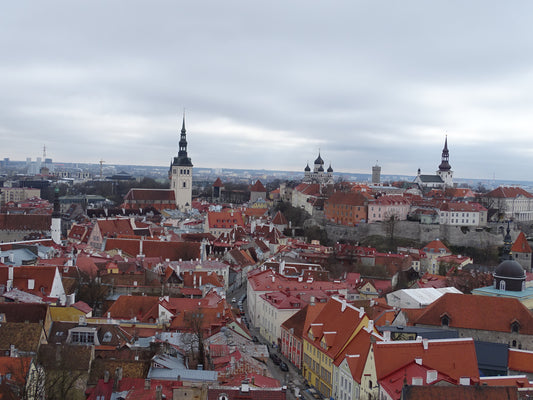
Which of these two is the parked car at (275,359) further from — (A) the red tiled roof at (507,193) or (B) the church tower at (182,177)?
(B) the church tower at (182,177)

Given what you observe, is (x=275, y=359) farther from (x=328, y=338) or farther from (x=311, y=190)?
(x=311, y=190)

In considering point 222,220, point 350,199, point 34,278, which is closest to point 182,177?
point 222,220

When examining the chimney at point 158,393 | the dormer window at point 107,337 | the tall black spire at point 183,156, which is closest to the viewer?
the chimney at point 158,393

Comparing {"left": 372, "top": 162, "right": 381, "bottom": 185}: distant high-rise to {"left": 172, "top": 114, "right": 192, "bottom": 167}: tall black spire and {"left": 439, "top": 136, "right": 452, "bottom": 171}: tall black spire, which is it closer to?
{"left": 439, "top": 136, "right": 452, "bottom": 171}: tall black spire

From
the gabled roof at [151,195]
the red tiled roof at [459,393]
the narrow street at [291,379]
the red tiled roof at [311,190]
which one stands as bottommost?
the narrow street at [291,379]

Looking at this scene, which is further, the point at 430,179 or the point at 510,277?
the point at 430,179

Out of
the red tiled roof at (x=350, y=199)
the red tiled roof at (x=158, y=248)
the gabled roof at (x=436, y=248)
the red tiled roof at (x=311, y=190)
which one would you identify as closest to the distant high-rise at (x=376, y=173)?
the red tiled roof at (x=311, y=190)

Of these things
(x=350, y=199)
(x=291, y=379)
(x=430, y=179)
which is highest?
(x=430, y=179)

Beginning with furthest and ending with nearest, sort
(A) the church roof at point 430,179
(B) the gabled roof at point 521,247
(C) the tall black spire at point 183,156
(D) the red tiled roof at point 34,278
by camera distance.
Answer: (A) the church roof at point 430,179 < (C) the tall black spire at point 183,156 < (B) the gabled roof at point 521,247 < (D) the red tiled roof at point 34,278
